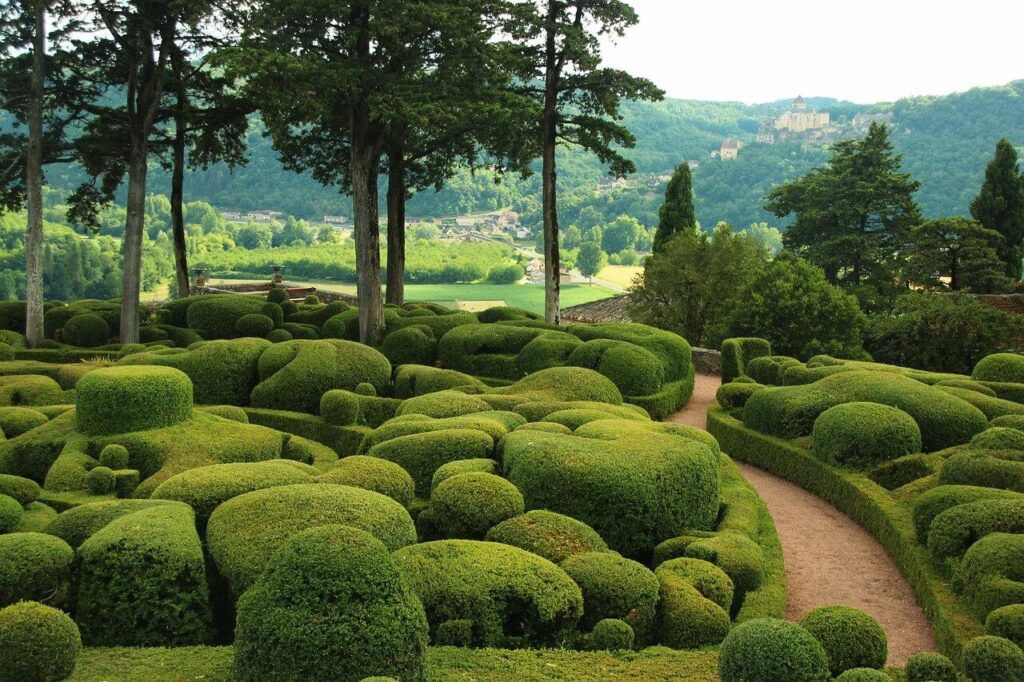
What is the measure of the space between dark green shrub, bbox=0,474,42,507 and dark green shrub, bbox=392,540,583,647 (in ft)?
15.9

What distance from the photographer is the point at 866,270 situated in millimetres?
37750

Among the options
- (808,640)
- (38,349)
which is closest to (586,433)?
(808,640)

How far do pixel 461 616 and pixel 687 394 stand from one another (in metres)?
14.5

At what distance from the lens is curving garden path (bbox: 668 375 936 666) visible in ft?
33.6

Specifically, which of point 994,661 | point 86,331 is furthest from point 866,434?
point 86,331

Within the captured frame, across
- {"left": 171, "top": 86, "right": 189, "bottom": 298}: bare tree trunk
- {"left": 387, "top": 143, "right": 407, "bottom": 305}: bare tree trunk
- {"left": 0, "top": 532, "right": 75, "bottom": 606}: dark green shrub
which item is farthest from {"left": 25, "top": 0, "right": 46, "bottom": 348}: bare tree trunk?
{"left": 0, "top": 532, "right": 75, "bottom": 606}: dark green shrub

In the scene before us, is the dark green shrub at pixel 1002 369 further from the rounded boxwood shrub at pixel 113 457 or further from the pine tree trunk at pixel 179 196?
the pine tree trunk at pixel 179 196

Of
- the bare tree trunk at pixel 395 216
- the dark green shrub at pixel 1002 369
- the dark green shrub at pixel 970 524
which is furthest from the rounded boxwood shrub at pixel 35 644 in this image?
the bare tree trunk at pixel 395 216

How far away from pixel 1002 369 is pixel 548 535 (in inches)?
488

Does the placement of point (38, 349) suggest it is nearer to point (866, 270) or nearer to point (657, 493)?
point (657, 493)

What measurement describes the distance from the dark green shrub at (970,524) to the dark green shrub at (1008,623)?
1.97m

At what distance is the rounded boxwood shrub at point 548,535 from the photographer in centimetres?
903

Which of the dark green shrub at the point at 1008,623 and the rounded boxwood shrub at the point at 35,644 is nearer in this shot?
the rounded boxwood shrub at the point at 35,644

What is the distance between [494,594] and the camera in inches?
316
